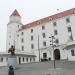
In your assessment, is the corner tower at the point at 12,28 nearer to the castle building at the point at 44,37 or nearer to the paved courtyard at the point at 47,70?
the castle building at the point at 44,37

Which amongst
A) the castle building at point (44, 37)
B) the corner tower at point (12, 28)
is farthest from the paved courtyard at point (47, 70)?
the corner tower at point (12, 28)

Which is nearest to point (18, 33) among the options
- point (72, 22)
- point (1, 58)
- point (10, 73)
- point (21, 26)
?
point (21, 26)

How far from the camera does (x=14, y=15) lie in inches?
3322

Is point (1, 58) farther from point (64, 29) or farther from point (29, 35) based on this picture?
point (64, 29)

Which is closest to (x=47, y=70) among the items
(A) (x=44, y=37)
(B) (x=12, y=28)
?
(A) (x=44, y=37)

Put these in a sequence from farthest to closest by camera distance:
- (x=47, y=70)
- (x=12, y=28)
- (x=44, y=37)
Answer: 1. (x=12, y=28)
2. (x=44, y=37)
3. (x=47, y=70)

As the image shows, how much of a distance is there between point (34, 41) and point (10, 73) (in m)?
53.9

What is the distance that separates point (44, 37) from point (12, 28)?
2007 cm

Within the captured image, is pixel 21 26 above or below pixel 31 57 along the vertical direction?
above

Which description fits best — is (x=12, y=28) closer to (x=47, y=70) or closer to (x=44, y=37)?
(x=44, y=37)

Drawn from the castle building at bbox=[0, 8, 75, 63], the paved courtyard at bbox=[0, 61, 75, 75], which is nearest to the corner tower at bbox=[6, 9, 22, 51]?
the castle building at bbox=[0, 8, 75, 63]

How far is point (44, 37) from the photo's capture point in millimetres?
66625

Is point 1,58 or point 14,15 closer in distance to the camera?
point 1,58

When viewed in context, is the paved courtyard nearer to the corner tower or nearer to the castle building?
the castle building
